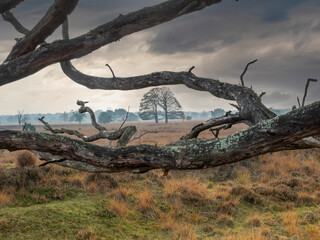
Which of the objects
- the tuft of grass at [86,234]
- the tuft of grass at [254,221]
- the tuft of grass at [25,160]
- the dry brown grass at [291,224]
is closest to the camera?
the tuft of grass at [86,234]

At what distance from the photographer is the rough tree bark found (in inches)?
88.5

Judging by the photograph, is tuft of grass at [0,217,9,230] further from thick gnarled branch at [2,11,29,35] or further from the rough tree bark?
thick gnarled branch at [2,11,29,35]

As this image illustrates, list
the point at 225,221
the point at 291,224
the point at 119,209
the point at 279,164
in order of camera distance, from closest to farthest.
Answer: the point at 291,224
the point at 119,209
the point at 225,221
the point at 279,164

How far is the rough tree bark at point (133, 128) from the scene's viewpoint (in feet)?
7.38

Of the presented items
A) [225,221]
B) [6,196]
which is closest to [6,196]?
[6,196]

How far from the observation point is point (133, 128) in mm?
4621

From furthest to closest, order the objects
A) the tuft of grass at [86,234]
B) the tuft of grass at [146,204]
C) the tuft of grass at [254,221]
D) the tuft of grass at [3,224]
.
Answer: the tuft of grass at [146,204], the tuft of grass at [254,221], the tuft of grass at [86,234], the tuft of grass at [3,224]

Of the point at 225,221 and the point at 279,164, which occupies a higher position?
the point at 279,164

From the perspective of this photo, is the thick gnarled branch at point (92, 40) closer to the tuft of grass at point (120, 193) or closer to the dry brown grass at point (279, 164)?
the tuft of grass at point (120, 193)

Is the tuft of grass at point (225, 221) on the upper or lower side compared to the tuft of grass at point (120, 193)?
lower

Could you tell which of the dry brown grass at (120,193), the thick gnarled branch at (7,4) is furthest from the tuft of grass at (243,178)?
the thick gnarled branch at (7,4)

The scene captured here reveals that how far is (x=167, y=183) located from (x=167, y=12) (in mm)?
6510

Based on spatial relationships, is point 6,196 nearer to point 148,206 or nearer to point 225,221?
point 148,206

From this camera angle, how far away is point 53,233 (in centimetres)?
568
